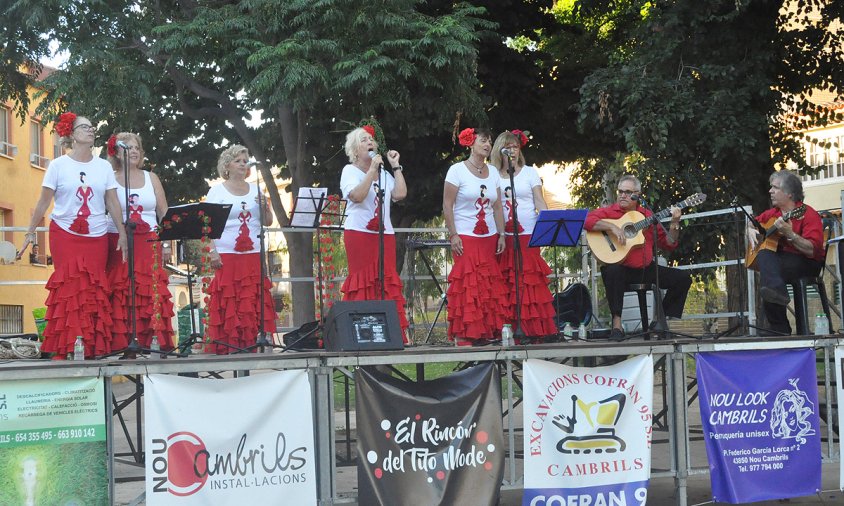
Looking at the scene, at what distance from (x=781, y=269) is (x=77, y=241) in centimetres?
488

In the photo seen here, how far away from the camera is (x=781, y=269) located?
738cm

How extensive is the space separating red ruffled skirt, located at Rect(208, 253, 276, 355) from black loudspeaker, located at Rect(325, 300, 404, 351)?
1300 mm

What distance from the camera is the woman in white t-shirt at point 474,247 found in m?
7.27

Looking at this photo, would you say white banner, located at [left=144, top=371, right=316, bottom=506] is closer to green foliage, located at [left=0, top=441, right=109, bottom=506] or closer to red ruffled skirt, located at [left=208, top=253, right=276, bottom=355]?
green foliage, located at [left=0, top=441, right=109, bottom=506]

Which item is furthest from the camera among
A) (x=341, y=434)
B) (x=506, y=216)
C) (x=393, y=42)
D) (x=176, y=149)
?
(x=176, y=149)

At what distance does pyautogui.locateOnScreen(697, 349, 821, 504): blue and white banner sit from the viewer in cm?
617

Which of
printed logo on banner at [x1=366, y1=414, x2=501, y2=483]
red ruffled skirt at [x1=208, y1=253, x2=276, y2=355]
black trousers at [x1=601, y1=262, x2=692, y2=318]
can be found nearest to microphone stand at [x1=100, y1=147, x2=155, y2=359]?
red ruffled skirt at [x1=208, y1=253, x2=276, y2=355]

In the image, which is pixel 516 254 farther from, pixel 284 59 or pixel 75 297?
pixel 284 59

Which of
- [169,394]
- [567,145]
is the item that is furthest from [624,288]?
[567,145]

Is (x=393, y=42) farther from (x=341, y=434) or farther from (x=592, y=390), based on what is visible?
(x=592, y=390)

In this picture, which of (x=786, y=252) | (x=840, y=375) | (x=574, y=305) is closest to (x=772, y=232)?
(x=786, y=252)

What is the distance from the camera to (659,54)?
12.4 m

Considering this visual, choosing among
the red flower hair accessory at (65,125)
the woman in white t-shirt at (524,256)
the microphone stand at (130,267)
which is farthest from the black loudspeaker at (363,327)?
the red flower hair accessory at (65,125)

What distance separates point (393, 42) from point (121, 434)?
5802 mm
